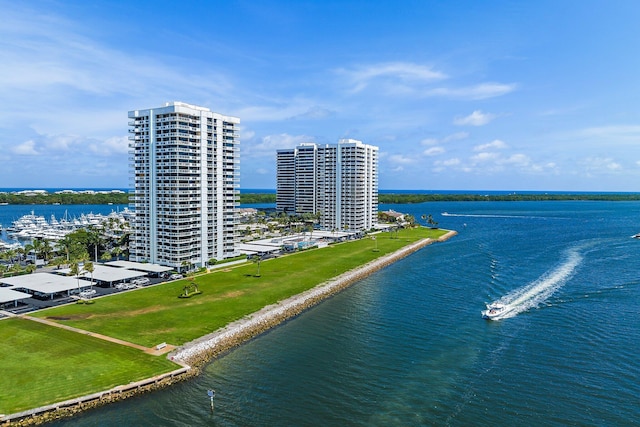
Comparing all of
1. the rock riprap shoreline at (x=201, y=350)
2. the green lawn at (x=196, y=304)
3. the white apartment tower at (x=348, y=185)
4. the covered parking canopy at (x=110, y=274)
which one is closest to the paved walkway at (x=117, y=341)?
the green lawn at (x=196, y=304)

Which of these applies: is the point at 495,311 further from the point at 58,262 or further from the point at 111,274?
the point at 58,262

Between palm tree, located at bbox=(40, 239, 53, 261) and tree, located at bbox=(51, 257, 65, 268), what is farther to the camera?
palm tree, located at bbox=(40, 239, 53, 261)

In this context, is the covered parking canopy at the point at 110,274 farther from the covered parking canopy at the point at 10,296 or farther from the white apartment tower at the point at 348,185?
the white apartment tower at the point at 348,185

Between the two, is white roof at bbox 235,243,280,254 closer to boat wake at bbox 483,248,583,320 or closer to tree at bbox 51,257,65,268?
tree at bbox 51,257,65,268

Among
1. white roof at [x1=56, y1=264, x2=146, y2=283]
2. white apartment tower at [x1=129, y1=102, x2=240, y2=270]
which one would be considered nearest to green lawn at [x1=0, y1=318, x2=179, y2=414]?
white roof at [x1=56, y1=264, x2=146, y2=283]

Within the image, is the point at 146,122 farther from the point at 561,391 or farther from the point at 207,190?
the point at 561,391

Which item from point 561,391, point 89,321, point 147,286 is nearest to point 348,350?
point 561,391
